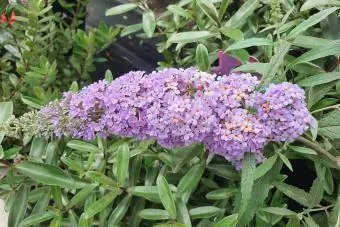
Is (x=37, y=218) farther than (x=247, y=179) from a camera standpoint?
Yes

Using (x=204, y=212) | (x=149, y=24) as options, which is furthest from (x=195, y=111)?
(x=149, y=24)

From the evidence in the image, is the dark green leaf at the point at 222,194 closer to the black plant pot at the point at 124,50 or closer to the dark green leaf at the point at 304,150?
the dark green leaf at the point at 304,150

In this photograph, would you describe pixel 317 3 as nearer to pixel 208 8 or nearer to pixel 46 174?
pixel 208 8

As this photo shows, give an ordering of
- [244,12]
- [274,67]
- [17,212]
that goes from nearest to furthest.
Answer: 1. [274,67]
2. [17,212]
3. [244,12]

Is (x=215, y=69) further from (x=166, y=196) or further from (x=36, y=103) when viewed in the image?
(x=36, y=103)

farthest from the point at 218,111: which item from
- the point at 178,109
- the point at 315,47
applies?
the point at 315,47

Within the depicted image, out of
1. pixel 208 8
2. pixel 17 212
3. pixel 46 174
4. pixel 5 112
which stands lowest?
pixel 17 212
